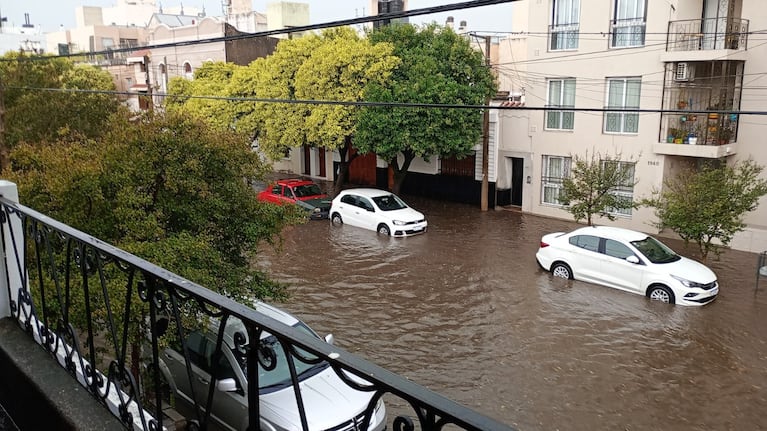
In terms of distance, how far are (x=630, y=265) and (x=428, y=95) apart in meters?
9.68

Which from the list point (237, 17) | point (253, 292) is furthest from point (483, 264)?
point (237, 17)

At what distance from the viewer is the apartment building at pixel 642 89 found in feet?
57.9

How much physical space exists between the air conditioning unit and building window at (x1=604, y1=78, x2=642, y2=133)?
1.12 meters

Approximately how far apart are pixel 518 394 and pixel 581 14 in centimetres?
1490

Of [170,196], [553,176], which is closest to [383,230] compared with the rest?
[553,176]

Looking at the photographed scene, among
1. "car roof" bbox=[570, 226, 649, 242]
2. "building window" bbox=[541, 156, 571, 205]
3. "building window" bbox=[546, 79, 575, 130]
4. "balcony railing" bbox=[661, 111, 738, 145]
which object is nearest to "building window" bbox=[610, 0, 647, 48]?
"building window" bbox=[546, 79, 575, 130]

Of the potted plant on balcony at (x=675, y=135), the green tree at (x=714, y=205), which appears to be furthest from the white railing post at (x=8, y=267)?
the potted plant on balcony at (x=675, y=135)

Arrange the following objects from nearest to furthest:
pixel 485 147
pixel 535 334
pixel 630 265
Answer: pixel 535 334 → pixel 630 265 → pixel 485 147

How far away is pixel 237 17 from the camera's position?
53188 millimetres

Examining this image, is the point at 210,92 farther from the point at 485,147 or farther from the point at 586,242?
the point at 586,242

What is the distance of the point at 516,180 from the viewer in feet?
77.7

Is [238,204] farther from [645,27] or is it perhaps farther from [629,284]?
[645,27]

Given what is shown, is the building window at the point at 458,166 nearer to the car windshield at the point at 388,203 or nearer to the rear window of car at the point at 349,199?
the car windshield at the point at 388,203

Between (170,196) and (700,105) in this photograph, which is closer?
(170,196)
